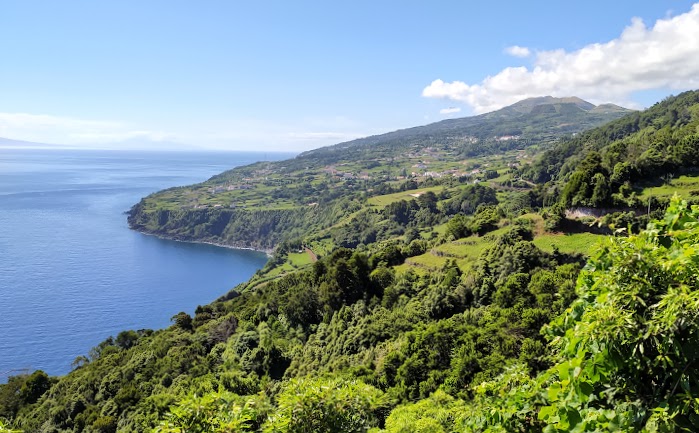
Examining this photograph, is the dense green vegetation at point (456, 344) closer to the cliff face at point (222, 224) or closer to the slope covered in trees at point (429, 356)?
the slope covered in trees at point (429, 356)

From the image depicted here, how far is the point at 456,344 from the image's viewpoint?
75.8 ft

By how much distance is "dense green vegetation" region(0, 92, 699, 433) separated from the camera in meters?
3.25

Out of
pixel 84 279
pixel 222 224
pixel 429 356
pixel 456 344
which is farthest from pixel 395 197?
pixel 429 356

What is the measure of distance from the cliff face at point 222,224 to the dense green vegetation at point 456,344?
68698 mm

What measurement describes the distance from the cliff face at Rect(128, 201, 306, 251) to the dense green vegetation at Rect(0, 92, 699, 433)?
68698 millimetres

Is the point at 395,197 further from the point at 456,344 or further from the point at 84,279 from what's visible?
the point at 456,344

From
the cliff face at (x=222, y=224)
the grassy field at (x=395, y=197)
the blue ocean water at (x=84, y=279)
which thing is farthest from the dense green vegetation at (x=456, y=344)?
the cliff face at (x=222, y=224)

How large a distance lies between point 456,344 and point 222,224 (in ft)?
425

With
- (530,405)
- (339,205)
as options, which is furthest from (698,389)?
(339,205)

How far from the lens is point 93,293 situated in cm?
8138

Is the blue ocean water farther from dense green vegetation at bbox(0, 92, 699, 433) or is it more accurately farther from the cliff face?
dense green vegetation at bbox(0, 92, 699, 433)

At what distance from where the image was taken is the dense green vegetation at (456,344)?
3252 millimetres

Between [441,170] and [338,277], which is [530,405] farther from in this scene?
[441,170]

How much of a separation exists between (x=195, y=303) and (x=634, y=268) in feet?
294
